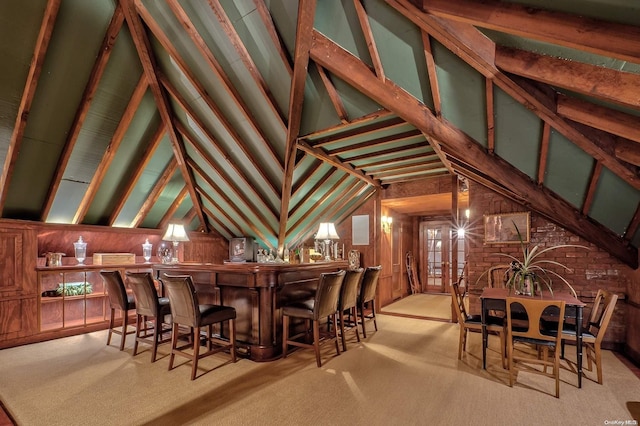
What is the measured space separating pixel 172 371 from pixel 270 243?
3465mm

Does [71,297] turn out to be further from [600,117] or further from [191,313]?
[600,117]

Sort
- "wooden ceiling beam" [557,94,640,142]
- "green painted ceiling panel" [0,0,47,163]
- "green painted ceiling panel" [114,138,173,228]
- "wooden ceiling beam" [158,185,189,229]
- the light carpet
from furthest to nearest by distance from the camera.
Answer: the light carpet → "wooden ceiling beam" [158,185,189,229] → "green painted ceiling panel" [114,138,173,228] → "green painted ceiling panel" [0,0,47,163] → "wooden ceiling beam" [557,94,640,142]

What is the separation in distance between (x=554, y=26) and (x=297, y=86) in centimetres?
229

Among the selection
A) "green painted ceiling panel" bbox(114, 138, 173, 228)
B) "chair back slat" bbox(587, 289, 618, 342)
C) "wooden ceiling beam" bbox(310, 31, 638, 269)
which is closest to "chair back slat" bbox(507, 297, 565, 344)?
"chair back slat" bbox(587, 289, 618, 342)

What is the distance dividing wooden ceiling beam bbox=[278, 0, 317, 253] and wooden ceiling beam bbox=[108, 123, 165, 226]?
6.37 ft

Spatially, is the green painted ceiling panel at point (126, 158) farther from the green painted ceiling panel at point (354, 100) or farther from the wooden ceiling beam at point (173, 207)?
the green painted ceiling panel at point (354, 100)

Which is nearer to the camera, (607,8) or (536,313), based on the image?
(607,8)

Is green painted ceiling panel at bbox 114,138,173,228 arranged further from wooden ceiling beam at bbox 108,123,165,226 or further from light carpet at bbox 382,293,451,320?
light carpet at bbox 382,293,451,320

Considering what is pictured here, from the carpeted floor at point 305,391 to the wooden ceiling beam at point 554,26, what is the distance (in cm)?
249

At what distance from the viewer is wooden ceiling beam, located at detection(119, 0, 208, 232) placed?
11.1 feet

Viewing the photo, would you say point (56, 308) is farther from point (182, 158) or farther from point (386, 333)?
point (386, 333)

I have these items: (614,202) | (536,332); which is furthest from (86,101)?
(614,202)

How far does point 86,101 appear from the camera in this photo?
3.78m

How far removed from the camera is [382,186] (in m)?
6.77
